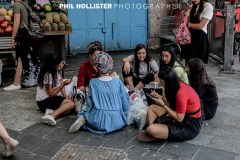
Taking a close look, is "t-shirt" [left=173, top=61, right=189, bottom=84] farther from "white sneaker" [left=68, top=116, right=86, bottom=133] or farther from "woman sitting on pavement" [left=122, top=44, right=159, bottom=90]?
"white sneaker" [left=68, top=116, right=86, bottom=133]

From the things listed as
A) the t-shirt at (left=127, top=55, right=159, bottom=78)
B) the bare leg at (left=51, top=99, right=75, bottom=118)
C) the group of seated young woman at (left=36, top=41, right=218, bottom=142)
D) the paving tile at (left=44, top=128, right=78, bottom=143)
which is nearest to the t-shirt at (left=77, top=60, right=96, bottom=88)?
the group of seated young woman at (left=36, top=41, right=218, bottom=142)

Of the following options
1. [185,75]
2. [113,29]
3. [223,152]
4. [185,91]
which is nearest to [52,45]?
[113,29]

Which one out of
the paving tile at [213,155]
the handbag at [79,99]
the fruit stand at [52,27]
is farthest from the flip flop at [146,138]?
the fruit stand at [52,27]

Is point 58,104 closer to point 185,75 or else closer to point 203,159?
point 185,75

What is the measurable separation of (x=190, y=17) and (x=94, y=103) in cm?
267

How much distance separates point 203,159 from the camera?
4086 millimetres

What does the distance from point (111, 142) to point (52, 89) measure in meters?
1.43

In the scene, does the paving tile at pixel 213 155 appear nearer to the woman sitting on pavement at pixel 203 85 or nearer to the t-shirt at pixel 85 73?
the woman sitting on pavement at pixel 203 85

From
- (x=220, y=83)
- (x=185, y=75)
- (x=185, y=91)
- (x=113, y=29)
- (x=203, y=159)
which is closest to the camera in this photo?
(x=203, y=159)

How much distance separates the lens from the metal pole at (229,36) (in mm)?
7820

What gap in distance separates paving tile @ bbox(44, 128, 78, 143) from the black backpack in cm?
270

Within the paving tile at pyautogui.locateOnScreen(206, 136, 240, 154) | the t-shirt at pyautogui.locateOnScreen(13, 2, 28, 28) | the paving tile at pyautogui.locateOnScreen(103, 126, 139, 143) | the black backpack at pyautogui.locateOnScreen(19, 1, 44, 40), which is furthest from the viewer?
the black backpack at pyautogui.locateOnScreen(19, 1, 44, 40)

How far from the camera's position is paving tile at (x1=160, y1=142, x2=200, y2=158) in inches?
166

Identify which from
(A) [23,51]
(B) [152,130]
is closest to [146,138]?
(B) [152,130]
